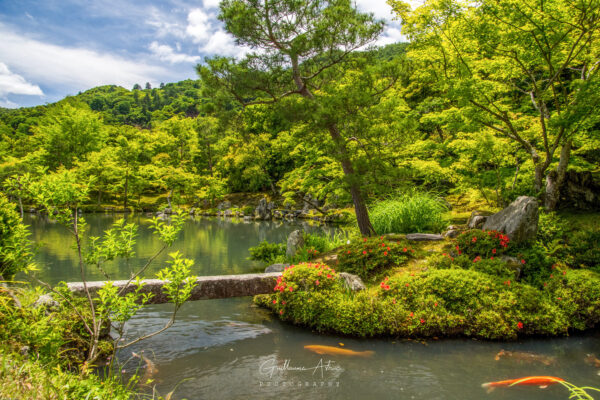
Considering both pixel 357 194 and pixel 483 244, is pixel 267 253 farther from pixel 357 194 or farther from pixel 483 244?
pixel 483 244

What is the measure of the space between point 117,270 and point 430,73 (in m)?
9.86

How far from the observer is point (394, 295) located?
5.03 meters

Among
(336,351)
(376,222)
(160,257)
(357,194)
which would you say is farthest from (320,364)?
(160,257)

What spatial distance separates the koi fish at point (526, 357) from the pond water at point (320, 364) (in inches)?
2.9

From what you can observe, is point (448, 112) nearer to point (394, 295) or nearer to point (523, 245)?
point (523, 245)

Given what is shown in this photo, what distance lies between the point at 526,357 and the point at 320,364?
2604 millimetres

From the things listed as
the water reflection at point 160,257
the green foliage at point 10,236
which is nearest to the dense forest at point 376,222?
the green foliage at point 10,236

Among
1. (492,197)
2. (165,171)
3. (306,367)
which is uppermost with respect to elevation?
(165,171)

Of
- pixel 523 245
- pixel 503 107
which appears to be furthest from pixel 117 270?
pixel 503 107

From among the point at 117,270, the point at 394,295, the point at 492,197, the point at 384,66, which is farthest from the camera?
the point at 492,197

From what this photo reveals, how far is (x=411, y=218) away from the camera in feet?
28.0

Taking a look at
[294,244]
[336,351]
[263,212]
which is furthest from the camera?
[263,212]

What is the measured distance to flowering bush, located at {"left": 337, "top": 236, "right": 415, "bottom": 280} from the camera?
6.18m

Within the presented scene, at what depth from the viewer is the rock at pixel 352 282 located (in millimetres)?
5449
